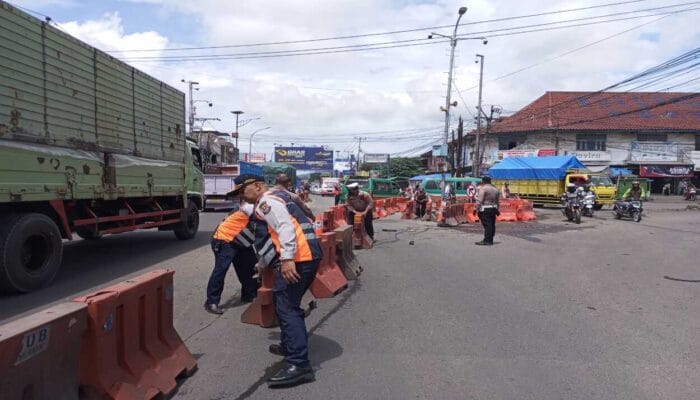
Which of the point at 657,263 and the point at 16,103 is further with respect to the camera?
the point at 657,263

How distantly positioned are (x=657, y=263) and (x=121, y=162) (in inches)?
400

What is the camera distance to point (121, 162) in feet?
32.5

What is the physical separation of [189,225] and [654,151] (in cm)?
4310

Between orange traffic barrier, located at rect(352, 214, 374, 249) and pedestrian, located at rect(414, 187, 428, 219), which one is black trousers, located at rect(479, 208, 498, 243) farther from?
pedestrian, located at rect(414, 187, 428, 219)

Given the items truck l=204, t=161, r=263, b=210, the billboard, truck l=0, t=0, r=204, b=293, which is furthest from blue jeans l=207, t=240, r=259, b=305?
the billboard

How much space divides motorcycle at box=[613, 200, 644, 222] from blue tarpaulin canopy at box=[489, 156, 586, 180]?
7.01m

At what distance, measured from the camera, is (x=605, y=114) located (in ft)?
153

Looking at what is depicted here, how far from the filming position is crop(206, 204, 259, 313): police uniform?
652cm

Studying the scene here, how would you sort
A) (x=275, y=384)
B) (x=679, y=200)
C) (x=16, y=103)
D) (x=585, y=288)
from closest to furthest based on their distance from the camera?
(x=275, y=384), (x=16, y=103), (x=585, y=288), (x=679, y=200)

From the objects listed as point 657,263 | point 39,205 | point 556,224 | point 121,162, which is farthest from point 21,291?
point 556,224

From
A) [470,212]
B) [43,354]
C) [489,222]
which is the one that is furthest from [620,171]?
[43,354]

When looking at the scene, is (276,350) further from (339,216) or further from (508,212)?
(508,212)

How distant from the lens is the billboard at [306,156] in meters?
89.4

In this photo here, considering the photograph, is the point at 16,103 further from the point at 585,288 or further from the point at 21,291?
the point at 585,288
